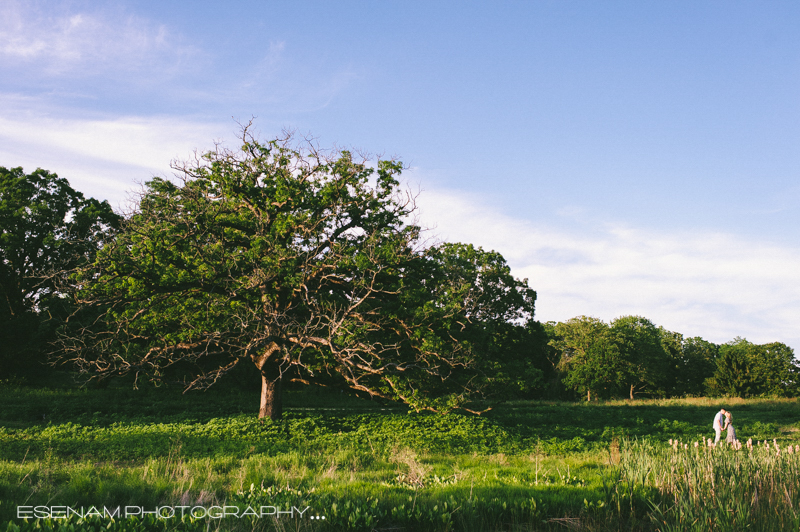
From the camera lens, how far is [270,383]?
19.9 metres

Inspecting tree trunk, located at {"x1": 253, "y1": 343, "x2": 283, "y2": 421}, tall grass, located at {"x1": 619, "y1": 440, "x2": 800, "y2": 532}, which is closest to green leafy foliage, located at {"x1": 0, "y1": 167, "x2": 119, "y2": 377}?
tree trunk, located at {"x1": 253, "y1": 343, "x2": 283, "y2": 421}

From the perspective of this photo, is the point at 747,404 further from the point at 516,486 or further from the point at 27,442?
the point at 27,442

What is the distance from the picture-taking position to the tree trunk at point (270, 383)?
1922cm

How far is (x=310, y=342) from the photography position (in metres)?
17.4

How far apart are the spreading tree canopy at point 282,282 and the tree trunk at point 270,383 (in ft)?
0.19

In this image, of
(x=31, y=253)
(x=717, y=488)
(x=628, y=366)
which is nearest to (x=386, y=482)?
(x=717, y=488)

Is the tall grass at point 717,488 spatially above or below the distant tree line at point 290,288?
below

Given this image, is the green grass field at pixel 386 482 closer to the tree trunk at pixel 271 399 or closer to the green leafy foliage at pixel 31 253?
the tree trunk at pixel 271 399

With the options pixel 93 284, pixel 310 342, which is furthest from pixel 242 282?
pixel 93 284

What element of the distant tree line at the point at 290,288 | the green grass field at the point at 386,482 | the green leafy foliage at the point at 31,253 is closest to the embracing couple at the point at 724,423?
the green grass field at the point at 386,482

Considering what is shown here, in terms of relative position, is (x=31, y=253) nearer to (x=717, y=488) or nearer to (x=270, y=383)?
(x=270, y=383)

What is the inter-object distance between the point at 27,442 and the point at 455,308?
1386 cm

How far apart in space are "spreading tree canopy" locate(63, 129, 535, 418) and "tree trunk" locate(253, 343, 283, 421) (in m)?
0.06

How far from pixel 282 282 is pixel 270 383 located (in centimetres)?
443
